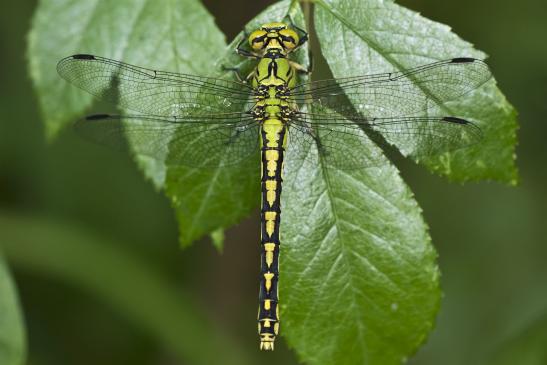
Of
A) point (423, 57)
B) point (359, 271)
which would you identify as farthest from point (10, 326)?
point (423, 57)

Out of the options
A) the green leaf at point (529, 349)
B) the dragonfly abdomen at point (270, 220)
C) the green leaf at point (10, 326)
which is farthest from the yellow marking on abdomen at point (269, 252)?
the green leaf at point (529, 349)

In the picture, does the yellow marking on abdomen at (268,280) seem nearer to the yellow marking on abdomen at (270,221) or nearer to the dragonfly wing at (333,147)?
the yellow marking on abdomen at (270,221)

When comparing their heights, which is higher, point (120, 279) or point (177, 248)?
point (177, 248)

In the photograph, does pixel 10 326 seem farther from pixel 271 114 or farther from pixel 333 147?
pixel 333 147

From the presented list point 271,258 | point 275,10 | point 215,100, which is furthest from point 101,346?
point 275,10

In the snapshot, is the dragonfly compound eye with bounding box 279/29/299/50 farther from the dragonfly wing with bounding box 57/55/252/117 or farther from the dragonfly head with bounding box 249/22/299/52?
the dragonfly wing with bounding box 57/55/252/117

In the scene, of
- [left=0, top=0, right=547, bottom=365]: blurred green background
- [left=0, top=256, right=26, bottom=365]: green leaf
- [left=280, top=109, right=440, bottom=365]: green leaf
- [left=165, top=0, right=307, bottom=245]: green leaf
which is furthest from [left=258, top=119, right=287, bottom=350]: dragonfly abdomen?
[left=0, top=0, right=547, bottom=365]: blurred green background
